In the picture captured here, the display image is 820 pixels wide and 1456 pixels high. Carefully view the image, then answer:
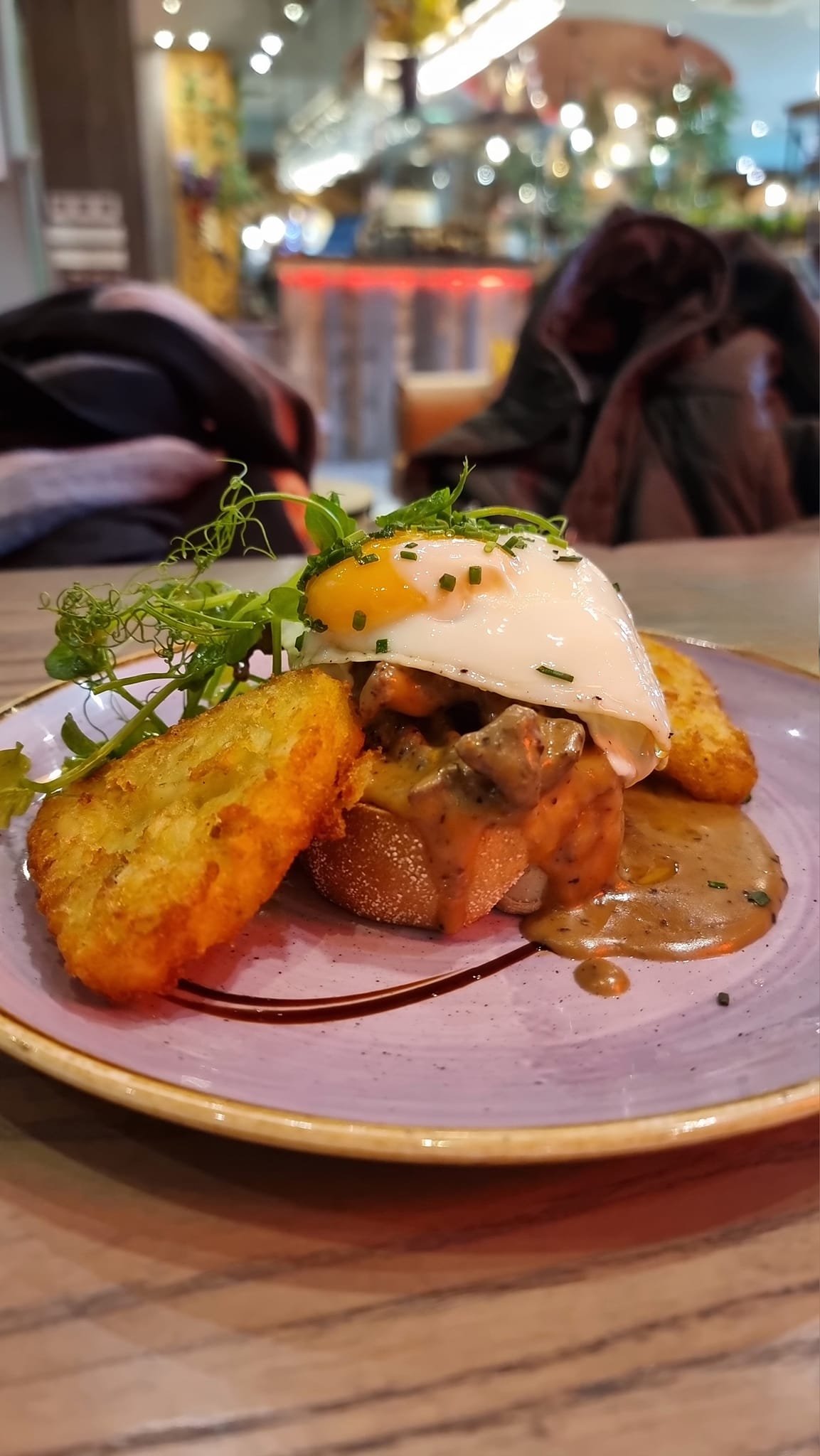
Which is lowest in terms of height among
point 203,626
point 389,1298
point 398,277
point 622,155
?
point 389,1298

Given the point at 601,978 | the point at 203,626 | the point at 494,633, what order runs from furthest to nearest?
1. the point at 203,626
2. the point at 494,633
3. the point at 601,978

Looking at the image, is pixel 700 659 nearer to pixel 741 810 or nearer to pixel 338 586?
pixel 741 810

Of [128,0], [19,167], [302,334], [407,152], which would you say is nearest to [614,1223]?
[19,167]

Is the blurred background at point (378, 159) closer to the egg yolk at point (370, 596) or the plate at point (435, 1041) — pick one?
the egg yolk at point (370, 596)

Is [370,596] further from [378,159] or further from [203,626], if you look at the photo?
[378,159]

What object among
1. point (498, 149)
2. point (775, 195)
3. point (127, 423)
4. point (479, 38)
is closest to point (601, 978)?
point (127, 423)

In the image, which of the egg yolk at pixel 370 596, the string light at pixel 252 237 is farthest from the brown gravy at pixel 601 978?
the string light at pixel 252 237

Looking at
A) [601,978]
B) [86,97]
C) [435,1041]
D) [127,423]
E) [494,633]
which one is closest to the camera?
[435,1041]
